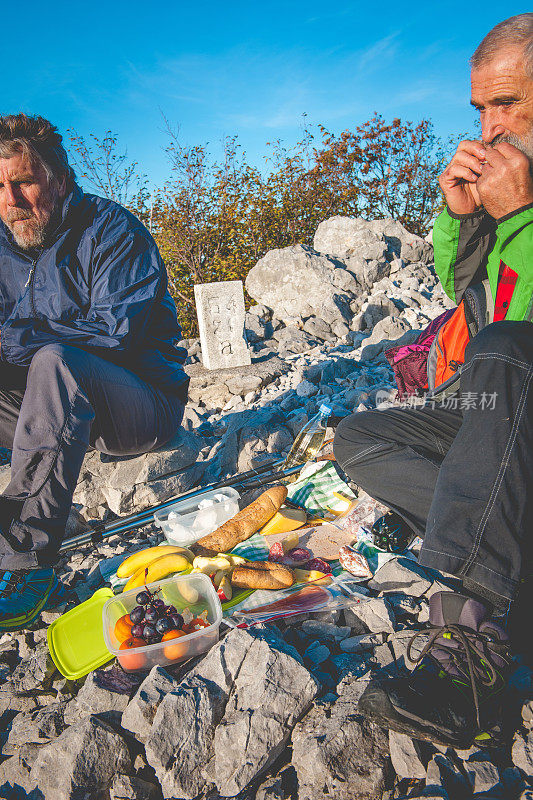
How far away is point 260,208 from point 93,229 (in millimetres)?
10240

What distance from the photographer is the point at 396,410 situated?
2586 millimetres

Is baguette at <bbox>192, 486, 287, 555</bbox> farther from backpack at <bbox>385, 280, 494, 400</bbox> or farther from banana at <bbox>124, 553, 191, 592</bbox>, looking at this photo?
backpack at <bbox>385, 280, 494, 400</bbox>


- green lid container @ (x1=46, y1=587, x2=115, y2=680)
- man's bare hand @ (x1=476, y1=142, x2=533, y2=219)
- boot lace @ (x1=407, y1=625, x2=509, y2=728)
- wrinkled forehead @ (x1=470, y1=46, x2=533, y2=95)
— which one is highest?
wrinkled forehead @ (x1=470, y1=46, x2=533, y2=95)

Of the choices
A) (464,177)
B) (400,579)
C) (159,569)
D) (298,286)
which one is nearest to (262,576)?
(159,569)

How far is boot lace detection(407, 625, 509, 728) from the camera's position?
154 cm

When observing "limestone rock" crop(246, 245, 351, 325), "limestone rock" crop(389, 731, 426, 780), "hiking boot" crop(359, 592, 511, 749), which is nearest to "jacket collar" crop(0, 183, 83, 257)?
"hiking boot" crop(359, 592, 511, 749)

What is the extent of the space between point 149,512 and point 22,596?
102cm

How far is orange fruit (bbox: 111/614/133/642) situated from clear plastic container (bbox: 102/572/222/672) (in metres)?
A: 0.04

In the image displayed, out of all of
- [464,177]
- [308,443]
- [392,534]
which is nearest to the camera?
[464,177]

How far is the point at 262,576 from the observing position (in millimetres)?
2410

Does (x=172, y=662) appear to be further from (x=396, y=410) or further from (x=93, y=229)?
(x=93, y=229)

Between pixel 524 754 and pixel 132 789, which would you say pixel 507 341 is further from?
pixel 132 789

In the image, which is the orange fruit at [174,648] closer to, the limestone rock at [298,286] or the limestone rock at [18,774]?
the limestone rock at [18,774]

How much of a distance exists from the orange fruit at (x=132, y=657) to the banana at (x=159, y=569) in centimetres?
51
